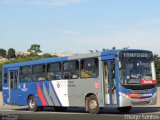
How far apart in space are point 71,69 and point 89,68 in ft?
5.15

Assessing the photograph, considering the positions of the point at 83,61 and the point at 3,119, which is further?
the point at 83,61

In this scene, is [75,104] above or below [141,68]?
below

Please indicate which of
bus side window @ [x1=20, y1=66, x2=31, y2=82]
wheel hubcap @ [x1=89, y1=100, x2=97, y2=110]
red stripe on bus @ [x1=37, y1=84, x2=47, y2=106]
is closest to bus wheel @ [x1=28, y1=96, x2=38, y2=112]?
red stripe on bus @ [x1=37, y1=84, x2=47, y2=106]

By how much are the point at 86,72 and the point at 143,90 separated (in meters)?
3.04

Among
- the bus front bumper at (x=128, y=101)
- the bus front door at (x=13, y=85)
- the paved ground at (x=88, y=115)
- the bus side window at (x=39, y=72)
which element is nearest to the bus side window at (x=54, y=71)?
the bus side window at (x=39, y=72)

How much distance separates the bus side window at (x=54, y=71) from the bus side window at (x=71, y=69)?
0.51 meters

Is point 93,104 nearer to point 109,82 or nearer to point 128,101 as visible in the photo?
point 109,82

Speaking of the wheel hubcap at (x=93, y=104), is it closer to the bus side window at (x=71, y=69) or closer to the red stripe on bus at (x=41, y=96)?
the bus side window at (x=71, y=69)

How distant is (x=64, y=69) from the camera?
79.5ft

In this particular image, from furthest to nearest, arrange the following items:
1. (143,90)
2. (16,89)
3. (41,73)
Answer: (16,89) → (41,73) → (143,90)

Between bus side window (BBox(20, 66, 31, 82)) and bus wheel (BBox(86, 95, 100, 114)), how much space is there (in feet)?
19.9

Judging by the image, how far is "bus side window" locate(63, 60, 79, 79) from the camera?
2328 centimetres

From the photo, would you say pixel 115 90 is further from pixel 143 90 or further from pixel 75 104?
pixel 75 104

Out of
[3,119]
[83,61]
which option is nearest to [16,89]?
[83,61]
